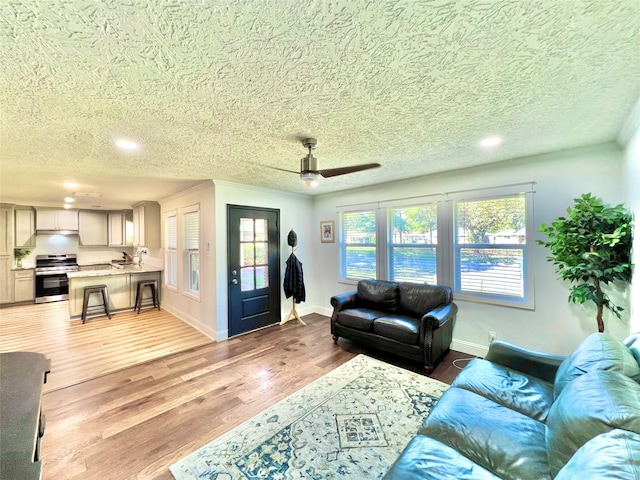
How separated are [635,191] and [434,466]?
2.61 m

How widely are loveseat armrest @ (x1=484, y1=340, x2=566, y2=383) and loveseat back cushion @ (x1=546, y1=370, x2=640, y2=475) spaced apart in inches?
30.4

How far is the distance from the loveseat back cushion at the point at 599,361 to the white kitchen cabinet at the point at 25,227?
9.88 meters

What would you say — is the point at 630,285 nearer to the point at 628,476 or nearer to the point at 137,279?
the point at 628,476

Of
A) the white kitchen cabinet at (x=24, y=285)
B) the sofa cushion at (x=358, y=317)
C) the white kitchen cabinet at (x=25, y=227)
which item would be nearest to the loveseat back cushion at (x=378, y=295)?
the sofa cushion at (x=358, y=317)

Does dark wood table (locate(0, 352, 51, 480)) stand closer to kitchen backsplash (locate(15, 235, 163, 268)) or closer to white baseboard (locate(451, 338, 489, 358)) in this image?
white baseboard (locate(451, 338, 489, 358))

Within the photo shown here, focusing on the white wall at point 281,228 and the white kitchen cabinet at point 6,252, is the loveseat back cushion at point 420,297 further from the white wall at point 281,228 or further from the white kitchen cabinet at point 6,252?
the white kitchen cabinet at point 6,252

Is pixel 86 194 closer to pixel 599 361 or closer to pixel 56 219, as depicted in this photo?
pixel 56 219

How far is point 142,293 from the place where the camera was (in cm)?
574

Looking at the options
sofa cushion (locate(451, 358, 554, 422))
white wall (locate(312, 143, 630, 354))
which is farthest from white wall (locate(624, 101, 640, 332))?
sofa cushion (locate(451, 358, 554, 422))

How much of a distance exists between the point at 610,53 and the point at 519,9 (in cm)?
71

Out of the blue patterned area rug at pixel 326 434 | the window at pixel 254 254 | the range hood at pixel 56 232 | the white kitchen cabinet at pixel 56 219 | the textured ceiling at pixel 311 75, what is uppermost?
the textured ceiling at pixel 311 75

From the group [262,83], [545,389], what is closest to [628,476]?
[545,389]

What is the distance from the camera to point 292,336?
416cm

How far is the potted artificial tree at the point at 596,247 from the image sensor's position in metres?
2.25
